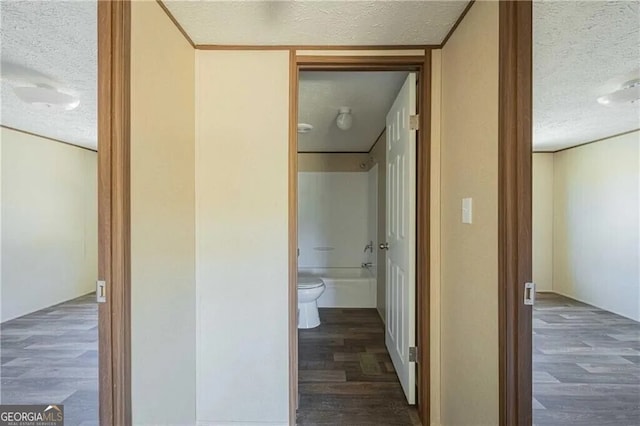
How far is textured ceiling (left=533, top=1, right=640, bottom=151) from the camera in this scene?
146 centimetres

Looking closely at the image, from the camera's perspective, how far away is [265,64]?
1.72 meters

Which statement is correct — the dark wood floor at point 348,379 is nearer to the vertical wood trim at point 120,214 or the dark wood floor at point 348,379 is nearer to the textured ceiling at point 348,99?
the vertical wood trim at point 120,214

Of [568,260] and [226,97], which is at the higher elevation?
[226,97]

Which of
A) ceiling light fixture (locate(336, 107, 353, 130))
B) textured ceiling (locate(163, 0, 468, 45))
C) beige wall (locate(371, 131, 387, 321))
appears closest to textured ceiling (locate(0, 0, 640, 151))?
textured ceiling (locate(163, 0, 468, 45))

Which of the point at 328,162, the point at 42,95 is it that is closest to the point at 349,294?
the point at 328,162

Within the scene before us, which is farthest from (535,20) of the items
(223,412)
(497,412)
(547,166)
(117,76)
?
(547,166)

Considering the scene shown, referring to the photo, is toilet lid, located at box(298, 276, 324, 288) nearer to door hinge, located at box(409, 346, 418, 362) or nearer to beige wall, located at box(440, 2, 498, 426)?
door hinge, located at box(409, 346, 418, 362)

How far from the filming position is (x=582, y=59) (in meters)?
1.94

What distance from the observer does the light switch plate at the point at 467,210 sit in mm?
1354

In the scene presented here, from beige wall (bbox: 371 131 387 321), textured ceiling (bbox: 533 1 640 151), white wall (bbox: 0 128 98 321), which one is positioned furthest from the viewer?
beige wall (bbox: 371 131 387 321)

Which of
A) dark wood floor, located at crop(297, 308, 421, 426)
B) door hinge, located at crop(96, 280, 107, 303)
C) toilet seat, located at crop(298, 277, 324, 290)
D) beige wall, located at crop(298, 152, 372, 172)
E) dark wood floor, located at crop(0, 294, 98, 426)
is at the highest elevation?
beige wall, located at crop(298, 152, 372, 172)

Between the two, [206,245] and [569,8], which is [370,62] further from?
[206,245]

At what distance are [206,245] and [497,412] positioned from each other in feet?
5.11

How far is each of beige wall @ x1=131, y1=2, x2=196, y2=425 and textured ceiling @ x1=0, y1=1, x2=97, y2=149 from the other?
1.41 ft
